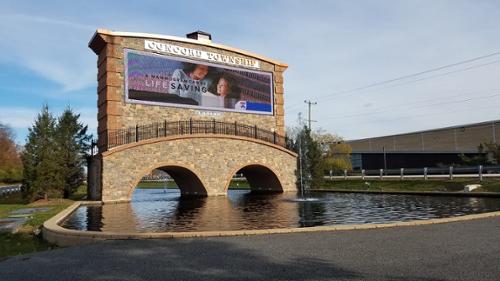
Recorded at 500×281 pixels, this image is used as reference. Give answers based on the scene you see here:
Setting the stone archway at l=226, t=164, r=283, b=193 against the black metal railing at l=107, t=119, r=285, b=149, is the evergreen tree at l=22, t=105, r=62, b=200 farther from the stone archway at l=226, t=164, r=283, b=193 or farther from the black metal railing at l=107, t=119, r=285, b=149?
the stone archway at l=226, t=164, r=283, b=193

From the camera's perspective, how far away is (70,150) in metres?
28.7

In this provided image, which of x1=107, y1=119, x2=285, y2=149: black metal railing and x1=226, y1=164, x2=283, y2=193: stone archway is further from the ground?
x1=107, y1=119, x2=285, y2=149: black metal railing

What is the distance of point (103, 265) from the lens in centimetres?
765

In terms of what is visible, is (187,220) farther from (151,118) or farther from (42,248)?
(151,118)

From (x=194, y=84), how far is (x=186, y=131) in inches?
143

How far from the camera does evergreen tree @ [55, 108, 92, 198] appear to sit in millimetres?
27641

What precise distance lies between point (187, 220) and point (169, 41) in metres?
18.6

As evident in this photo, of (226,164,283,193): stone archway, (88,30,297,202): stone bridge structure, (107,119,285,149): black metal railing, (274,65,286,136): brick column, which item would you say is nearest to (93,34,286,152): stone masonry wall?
(88,30,297,202): stone bridge structure

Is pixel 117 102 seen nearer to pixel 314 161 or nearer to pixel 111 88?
pixel 111 88

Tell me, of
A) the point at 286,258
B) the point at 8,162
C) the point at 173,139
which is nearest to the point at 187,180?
the point at 173,139

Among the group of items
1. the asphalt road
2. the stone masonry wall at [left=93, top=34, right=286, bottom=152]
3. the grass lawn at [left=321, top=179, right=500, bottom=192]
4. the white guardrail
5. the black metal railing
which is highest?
the stone masonry wall at [left=93, top=34, right=286, bottom=152]

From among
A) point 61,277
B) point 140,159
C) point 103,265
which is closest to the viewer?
point 61,277

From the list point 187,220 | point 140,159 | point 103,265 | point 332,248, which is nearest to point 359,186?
point 140,159

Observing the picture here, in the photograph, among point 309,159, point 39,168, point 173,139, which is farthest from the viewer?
point 309,159
